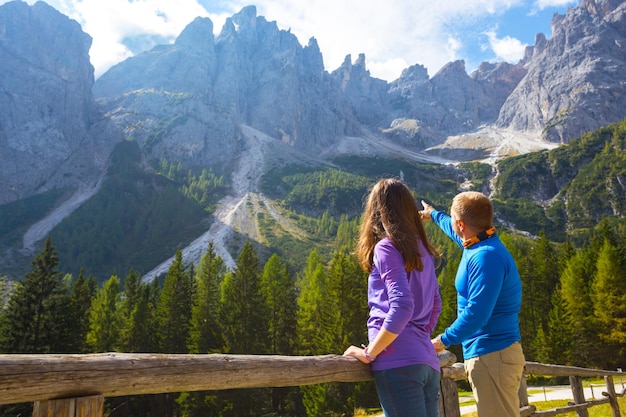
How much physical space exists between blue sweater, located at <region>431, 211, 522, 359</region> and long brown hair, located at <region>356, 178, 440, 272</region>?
485 mm

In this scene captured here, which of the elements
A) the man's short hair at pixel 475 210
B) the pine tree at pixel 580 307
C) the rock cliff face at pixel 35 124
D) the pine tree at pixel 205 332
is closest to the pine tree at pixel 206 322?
the pine tree at pixel 205 332

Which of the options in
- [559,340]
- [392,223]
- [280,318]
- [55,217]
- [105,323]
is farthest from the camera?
[55,217]

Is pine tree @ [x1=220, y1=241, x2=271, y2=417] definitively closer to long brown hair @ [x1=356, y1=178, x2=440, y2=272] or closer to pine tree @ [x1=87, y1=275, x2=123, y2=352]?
pine tree @ [x1=87, y1=275, x2=123, y2=352]

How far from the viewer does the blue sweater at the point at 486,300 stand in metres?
3.80

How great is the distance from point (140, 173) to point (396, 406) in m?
197

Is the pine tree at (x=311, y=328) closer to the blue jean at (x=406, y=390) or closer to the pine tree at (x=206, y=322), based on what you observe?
the pine tree at (x=206, y=322)

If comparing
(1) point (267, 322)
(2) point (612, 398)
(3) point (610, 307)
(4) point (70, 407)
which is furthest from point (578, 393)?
(3) point (610, 307)

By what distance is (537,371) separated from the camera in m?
7.40

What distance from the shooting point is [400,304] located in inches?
127

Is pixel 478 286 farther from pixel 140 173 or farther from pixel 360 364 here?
pixel 140 173

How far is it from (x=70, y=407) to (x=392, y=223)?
2.69 metres

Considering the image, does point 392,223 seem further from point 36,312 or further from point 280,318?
point 280,318

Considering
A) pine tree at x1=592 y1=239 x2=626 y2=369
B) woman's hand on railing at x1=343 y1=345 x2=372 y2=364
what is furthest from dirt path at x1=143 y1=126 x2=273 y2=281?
woman's hand on railing at x1=343 y1=345 x2=372 y2=364

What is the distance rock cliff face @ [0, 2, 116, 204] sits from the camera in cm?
17288
